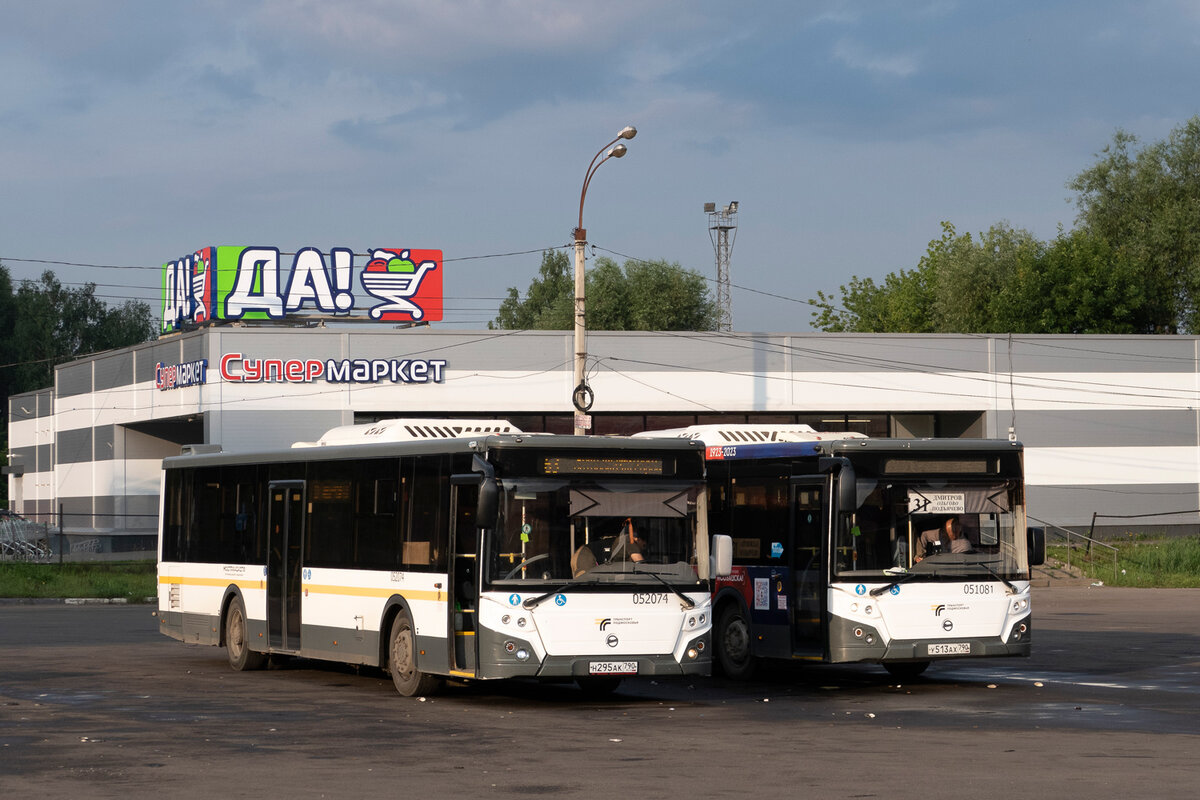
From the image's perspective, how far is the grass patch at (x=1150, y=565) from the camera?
40219 mm

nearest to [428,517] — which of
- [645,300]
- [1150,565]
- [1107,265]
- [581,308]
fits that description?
[581,308]

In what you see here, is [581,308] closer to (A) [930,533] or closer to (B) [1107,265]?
(A) [930,533]

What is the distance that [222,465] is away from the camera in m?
21.5

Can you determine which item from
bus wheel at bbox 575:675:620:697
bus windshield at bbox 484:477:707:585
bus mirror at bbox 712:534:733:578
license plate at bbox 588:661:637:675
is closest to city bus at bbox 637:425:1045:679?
bus mirror at bbox 712:534:733:578

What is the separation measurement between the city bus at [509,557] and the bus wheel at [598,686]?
0.08 feet

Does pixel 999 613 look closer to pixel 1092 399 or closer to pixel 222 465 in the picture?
pixel 222 465

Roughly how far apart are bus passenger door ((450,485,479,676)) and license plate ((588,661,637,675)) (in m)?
1.14

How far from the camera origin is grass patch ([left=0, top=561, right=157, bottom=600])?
3759cm

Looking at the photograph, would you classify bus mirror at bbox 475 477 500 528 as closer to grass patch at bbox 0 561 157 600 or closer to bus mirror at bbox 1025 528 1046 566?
bus mirror at bbox 1025 528 1046 566

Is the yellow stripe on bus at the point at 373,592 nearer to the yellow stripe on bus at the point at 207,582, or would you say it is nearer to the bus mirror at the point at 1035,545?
the yellow stripe on bus at the point at 207,582

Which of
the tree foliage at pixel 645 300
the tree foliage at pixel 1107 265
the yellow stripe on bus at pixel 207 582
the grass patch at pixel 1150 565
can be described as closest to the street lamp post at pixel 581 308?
the yellow stripe on bus at pixel 207 582

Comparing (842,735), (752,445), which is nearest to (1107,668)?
(752,445)

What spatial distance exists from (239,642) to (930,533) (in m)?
8.73

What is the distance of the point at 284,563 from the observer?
19.8 metres
